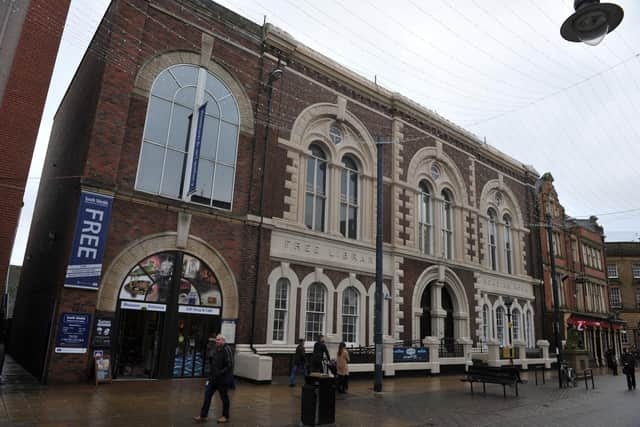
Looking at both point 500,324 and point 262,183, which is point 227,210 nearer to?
point 262,183

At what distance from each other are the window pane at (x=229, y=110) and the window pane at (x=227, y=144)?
0.84 ft

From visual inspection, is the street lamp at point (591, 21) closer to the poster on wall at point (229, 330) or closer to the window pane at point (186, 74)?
the poster on wall at point (229, 330)

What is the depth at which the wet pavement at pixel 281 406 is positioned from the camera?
30.5 ft

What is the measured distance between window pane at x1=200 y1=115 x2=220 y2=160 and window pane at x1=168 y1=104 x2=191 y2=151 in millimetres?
704

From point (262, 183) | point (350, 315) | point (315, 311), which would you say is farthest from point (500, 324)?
point (262, 183)

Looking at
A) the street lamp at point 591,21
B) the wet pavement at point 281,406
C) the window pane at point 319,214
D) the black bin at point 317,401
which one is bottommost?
the wet pavement at point 281,406

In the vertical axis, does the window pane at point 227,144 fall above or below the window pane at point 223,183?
above

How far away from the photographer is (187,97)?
17.2 meters


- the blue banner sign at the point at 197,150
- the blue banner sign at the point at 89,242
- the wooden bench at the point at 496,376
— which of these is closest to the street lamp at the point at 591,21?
the wooden bench at the point at 496,376

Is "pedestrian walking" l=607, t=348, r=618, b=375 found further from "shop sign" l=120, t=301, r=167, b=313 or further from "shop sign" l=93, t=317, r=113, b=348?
"shop sign" l=93, t=317, r=113, b=348

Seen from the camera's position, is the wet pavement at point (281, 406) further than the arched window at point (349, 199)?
No

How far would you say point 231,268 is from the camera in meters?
17.0

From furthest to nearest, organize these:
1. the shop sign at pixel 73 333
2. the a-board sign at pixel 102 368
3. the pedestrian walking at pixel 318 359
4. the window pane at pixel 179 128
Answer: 1. the window pane at pixel 179 128
2. the pedestrian walking at pixel 318 359
3. the a-board sign at pixel 102 368
4. the shop sign at pixel 73 333

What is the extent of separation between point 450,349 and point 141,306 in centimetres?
1538
